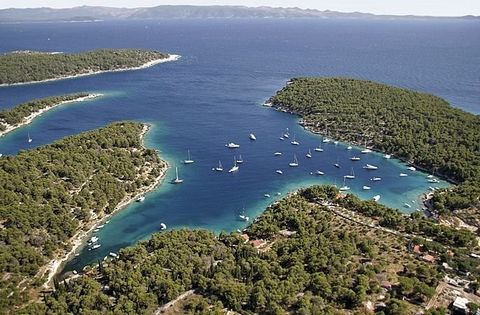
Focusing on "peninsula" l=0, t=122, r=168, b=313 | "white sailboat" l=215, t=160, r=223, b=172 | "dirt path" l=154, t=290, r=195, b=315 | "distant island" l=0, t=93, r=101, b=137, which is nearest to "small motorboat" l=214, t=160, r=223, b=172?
"white sailboat" l=215, t=160, r=223, b=172

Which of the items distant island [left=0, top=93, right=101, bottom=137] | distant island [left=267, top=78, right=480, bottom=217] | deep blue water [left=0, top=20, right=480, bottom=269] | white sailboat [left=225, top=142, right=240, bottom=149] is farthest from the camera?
distant island [left=0, top=93, right=101, bottom=137]

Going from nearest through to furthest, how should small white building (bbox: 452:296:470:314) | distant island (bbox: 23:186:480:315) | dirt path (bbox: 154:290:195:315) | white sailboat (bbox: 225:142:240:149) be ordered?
small white building (bbox: 452:296:470:314) < distant island (bbox: 23:186:480:315) < dirt path (bbox: 154:290:195:315) < white sailboat (bbox: 225:142:240:149)

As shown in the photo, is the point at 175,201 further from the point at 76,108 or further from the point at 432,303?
the point at 76,108

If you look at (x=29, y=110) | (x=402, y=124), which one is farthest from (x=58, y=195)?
(x=402, y=124)

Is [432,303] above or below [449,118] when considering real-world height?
below

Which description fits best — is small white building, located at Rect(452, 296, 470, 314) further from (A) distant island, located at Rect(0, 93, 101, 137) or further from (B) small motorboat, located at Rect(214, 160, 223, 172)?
(A) distant island, located at Rect(0, 93, 101, 137)

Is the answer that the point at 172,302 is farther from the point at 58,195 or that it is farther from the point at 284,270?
the point at 58,195

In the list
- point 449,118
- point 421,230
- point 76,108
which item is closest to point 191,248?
point 421,230
